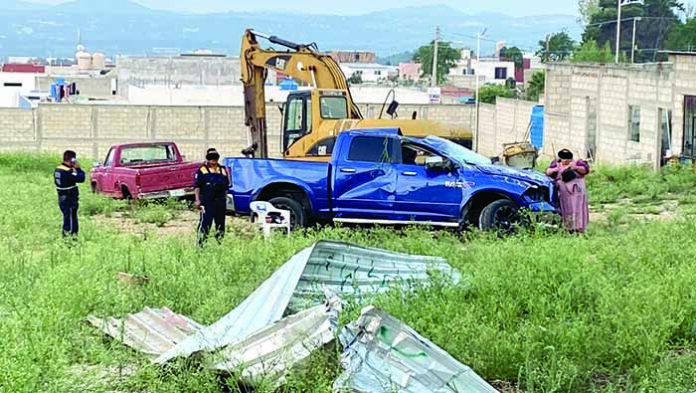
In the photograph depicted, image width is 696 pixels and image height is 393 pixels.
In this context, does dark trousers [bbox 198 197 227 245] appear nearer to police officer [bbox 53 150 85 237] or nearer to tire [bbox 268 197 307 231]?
tire [bbox 268 197 307 231]

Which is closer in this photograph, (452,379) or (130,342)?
(452,379)

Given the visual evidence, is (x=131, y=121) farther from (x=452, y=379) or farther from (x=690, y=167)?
(x=452, y=379)

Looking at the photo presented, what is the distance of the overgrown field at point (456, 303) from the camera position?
25.2 ft

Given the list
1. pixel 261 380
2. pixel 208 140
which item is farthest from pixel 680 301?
pixel 208 140

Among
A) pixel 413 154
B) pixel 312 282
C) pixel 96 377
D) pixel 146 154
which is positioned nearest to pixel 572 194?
pixel 413 154

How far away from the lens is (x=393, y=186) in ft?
55.4

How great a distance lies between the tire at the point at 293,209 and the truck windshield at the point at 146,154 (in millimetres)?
7720

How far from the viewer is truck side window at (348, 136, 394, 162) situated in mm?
17016

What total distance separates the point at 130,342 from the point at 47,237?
7.85 meters

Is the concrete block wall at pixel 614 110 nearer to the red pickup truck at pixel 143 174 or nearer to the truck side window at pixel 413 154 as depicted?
the red pickup truck at pixel 143 174

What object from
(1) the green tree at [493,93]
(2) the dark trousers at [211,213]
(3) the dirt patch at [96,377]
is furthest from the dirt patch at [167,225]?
(1) the green tree at [493,93]

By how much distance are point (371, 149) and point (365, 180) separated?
0.54 meters

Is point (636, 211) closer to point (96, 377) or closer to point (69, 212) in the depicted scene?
point (69, 212)

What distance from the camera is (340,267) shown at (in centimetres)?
1052
